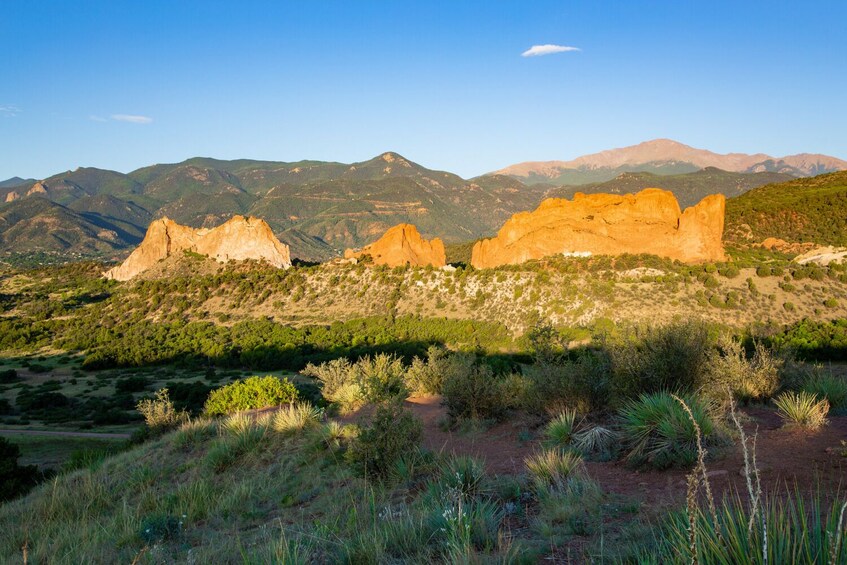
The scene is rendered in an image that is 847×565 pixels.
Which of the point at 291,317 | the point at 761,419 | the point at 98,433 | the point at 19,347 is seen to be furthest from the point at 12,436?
the point at 19,347

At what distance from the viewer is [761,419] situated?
736cm

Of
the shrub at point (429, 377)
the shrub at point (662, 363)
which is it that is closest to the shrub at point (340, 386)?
the shrub at point (429, 377)

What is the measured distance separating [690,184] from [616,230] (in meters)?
140

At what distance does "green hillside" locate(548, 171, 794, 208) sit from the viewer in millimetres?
157625

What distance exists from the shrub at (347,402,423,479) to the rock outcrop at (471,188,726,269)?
4790cm

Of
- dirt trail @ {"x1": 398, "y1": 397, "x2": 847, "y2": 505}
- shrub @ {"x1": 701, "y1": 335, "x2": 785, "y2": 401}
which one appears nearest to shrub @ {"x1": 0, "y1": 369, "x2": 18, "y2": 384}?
dirt trail @ {"x1": 398, "y1": 397, "x2": 847, "y2": 505}

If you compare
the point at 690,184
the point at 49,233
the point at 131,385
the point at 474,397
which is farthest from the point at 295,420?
the point at 49,233

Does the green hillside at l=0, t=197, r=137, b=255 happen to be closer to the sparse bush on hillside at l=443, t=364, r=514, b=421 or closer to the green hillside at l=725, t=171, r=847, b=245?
the green hillside at l=725, t=171, r=847, b=245

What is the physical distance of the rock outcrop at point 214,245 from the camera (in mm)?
68125

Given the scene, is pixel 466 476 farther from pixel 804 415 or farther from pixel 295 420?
pixel 295 420

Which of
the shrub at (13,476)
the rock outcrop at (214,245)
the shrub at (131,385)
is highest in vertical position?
the rock outcrop at (214,245)

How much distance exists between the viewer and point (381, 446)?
22.2 feet

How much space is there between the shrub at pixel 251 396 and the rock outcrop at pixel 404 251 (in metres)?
45.7

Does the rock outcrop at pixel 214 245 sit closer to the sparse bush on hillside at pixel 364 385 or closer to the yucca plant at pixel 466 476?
the sparse bush on hillside at pixel 364 385
